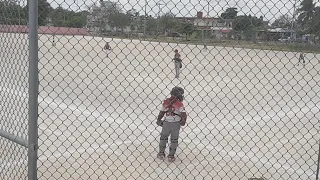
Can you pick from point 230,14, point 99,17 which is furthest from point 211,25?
point 99,17

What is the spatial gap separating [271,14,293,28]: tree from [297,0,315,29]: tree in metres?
0.09

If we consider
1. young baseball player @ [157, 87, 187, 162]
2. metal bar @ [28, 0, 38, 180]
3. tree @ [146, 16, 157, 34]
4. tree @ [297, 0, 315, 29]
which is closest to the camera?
metal bar @ [28, 0, 38, 180]

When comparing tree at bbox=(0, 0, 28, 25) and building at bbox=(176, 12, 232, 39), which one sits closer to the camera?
tree at bbox=(0, 0, 28, 25)

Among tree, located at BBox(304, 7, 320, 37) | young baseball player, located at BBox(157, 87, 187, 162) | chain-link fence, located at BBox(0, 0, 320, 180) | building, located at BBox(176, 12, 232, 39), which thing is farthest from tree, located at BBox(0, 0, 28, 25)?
young baseball player, located at BBox(157, 87, 187, 162)

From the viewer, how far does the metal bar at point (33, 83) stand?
285cm

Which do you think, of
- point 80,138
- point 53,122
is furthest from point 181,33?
point 53,122

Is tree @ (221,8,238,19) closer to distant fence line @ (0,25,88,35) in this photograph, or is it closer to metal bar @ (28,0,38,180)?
distant fence line @ (0,25,88,35)

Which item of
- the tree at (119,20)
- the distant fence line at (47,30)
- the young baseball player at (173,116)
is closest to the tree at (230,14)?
the tree at (119,20)

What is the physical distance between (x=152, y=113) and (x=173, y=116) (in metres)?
3.61

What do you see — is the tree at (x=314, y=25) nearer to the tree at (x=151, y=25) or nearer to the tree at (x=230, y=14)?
the tree at (x=230, y=14)

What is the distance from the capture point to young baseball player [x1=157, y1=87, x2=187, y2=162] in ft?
20.3

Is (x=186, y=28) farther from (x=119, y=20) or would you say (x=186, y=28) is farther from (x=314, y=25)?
(x=314, y=25)

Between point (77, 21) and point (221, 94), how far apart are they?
10.6 m

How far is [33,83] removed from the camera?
9.61ft
